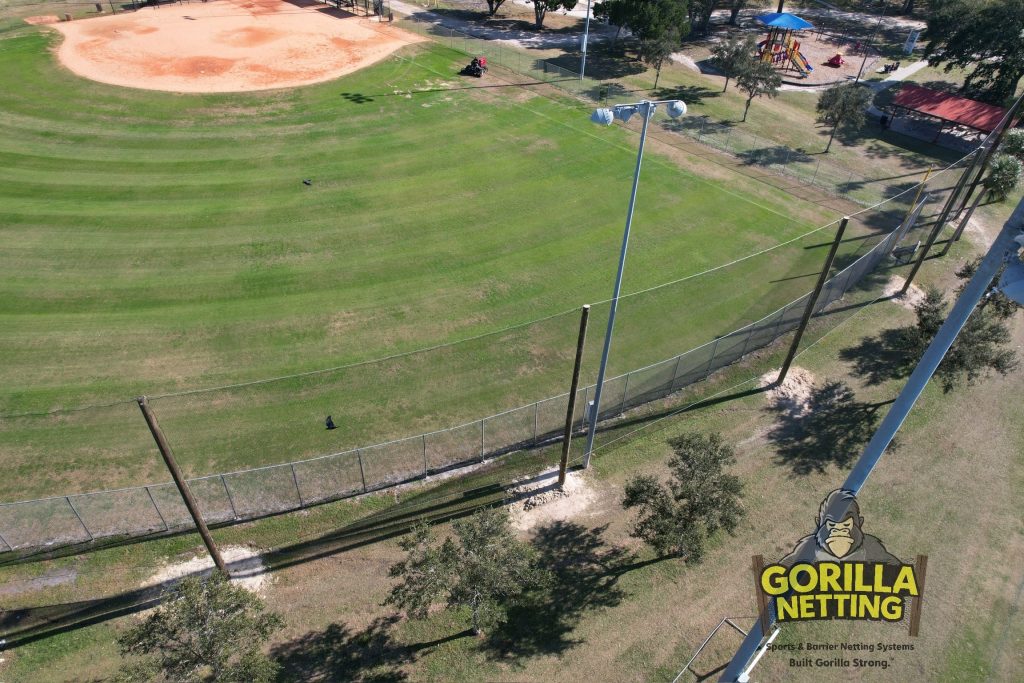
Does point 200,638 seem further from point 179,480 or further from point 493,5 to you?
point 493,5

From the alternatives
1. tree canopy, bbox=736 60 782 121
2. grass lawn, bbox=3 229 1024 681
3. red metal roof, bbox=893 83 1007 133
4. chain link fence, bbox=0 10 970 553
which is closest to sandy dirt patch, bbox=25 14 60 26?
chain link fence, bbox=0 10 970 553

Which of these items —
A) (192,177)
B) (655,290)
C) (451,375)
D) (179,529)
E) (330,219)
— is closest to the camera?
(179,529)

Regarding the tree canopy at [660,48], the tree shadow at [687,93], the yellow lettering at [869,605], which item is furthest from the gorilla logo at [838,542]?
the tree canopy at [660,48]

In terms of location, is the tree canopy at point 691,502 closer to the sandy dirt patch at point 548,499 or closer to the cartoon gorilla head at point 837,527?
the sandy dirt patch at point 548,499

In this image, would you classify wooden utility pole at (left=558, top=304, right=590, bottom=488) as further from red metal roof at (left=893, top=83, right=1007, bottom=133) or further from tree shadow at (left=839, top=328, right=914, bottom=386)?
red metal roof at (left=893, top=83, right=1007, bottom=133)

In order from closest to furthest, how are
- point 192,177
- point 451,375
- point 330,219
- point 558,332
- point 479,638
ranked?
1. point 479,638
2. point 451,375
3. point 558,332
4. point 330,219
5. point 192,177

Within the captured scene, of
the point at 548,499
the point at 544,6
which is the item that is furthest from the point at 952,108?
the point at 548,499

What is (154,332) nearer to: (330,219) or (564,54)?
(330,219)

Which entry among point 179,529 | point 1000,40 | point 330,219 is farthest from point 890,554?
point 1000,40
